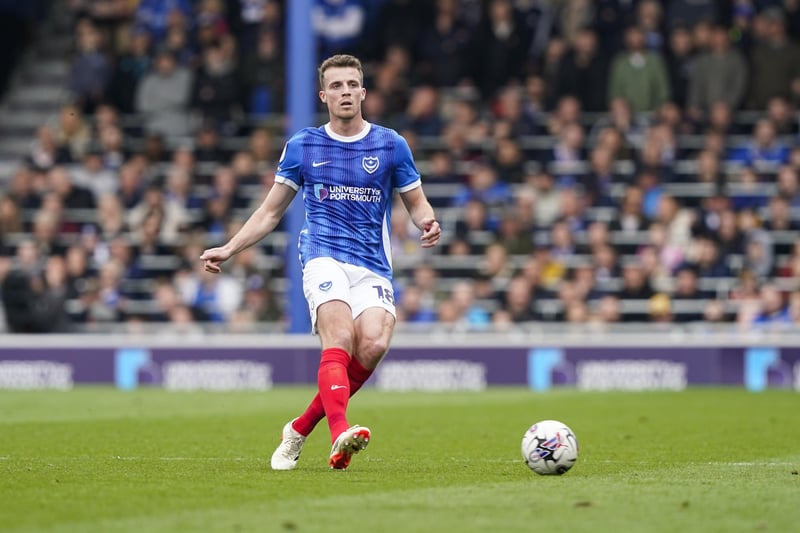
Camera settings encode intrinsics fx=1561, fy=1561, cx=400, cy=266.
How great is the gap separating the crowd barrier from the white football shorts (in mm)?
10556

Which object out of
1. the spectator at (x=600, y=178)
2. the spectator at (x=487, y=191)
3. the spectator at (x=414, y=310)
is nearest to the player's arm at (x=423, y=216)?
the spectator at (x=414, y=310)

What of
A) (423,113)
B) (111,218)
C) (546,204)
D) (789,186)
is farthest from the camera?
(423,113)

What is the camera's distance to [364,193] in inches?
354

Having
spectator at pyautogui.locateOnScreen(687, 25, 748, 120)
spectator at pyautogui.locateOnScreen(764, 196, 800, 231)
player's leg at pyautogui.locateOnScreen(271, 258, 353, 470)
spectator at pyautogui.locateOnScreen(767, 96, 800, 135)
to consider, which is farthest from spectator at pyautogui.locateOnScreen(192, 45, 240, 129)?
player's leg at pyautogui.locateOnScreen(271, 258, 353, 470)

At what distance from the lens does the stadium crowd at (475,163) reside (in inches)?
803

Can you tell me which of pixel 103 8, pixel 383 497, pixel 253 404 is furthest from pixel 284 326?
pixel 383 497

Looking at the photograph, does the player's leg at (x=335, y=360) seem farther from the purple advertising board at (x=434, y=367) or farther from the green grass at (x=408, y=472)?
the purple advertising board at (x=434, y=367)

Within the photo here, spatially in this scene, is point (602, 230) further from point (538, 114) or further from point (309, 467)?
point (309, 467)

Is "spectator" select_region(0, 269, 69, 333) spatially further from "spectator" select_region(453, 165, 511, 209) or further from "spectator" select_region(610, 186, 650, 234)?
"spectator" select_region(610, 186, 650, 234)

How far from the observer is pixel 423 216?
894 cm

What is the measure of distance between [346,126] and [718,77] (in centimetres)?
1390

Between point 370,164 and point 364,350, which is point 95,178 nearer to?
point 370,164

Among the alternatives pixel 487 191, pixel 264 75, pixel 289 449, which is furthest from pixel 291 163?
pixel 264 75

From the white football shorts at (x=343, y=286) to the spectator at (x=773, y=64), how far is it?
1424 cm
